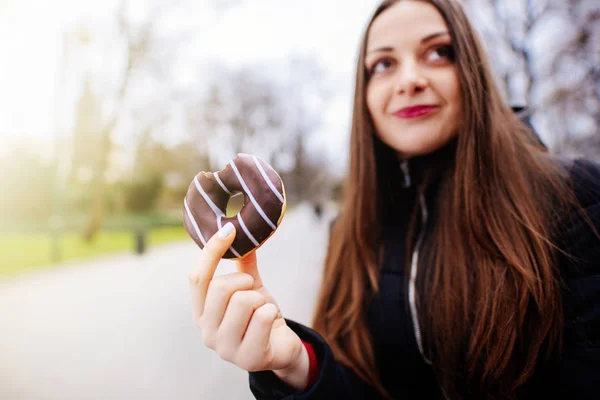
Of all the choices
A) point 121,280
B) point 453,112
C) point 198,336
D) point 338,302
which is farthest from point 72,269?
point 453,112

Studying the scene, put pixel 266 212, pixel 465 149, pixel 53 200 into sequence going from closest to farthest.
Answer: pixel 266 212, pixel 465 149, pixel 53 200

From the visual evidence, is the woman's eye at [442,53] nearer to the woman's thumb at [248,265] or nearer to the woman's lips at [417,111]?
the woman's lips at [417,111]

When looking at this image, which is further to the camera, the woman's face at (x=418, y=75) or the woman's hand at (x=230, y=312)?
the woman's face at (x=418, y=75)

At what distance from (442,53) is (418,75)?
7.4 inches

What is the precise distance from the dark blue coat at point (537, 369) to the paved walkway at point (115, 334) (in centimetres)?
60

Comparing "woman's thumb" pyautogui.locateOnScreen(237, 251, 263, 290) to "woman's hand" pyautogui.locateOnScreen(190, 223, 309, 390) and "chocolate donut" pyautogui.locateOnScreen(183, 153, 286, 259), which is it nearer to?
"chocolate donut" pyautogui.locateOnScreen(183, 153, 286, 259)

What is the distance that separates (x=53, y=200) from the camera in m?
14.6

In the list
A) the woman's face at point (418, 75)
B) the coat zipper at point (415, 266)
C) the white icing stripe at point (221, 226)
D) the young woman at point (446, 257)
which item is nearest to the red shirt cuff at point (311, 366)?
the young woman at point (446, 257)

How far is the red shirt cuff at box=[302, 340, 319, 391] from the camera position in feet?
4.44

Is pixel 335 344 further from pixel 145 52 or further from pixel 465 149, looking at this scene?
pixel 145 52

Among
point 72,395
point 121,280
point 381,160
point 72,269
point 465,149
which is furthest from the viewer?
point 72,269

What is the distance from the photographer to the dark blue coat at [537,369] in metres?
1.37

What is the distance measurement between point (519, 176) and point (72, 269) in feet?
33.5

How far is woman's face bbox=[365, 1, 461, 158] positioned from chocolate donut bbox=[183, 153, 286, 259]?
74 centimetres
